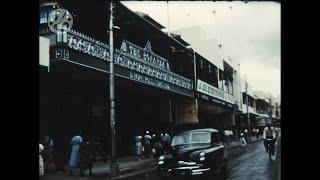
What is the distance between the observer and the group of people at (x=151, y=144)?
13.0 m

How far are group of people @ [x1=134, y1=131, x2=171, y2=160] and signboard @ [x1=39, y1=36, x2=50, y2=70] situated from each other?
13.7 feet

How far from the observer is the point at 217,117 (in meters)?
14.1

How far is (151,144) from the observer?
15.1 meters

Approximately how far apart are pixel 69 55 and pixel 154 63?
5440mm

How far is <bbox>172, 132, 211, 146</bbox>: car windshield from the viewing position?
11.6 meters

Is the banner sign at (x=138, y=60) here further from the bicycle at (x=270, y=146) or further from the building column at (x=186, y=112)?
the bicycle at (x=270, y=146)

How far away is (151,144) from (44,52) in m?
5.23

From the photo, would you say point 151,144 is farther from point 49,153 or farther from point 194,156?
point 194,156

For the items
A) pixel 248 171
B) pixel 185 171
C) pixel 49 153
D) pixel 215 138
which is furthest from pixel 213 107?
pixel 49 153

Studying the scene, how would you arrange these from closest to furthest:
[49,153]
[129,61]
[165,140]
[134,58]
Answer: [49,153] < [165,140] < [129,61] < [134,58]
